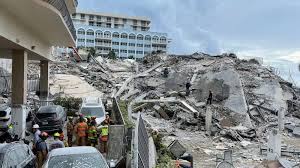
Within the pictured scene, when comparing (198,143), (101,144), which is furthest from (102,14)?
(101,144)

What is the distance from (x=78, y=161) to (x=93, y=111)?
42.5 feet

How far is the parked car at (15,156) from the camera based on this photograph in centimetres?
1036

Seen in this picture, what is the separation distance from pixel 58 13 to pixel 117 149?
18.3 feet

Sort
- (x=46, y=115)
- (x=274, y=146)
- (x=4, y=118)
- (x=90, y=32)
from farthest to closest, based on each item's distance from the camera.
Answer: (x=90, y=32) < (x=46, y=115) < (x=4, y=118) < (x=274, y=146)

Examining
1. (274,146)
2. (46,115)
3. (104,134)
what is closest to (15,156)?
(104,134)

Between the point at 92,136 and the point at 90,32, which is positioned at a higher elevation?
the point at 90,32

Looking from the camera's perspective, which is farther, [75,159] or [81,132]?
[81,132]

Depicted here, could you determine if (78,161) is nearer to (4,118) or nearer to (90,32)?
(4,118)

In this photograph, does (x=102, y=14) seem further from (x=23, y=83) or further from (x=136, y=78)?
(x=23, y=83)

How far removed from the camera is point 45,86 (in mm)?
32125

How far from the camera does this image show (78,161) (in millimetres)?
10680

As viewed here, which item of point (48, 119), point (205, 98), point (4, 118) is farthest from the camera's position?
point (205, 98)

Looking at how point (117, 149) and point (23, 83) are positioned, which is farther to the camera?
point (23, 83)

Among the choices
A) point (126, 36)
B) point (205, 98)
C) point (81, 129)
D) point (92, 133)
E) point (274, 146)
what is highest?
point (126, 36)
